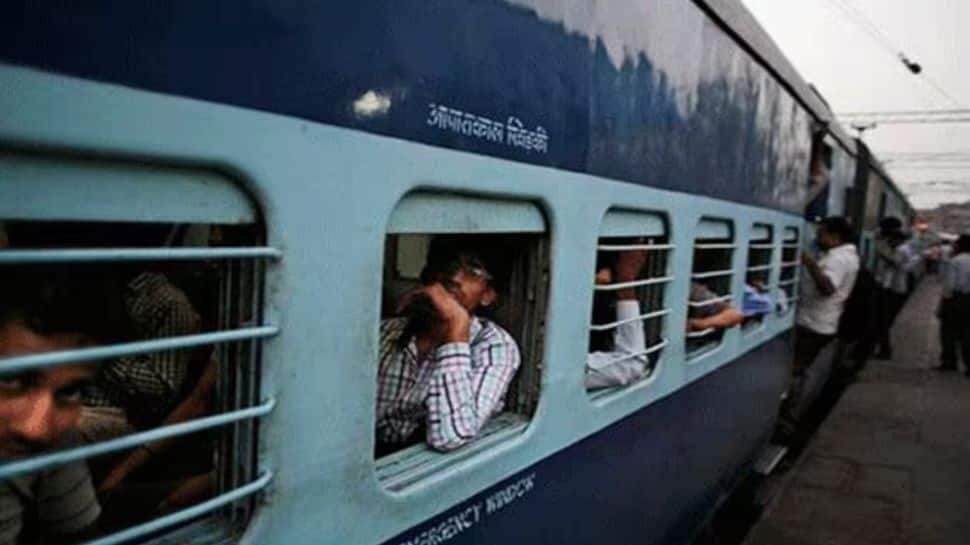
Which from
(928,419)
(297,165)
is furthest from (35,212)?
(928,419)

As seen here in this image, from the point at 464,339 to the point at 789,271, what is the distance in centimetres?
480

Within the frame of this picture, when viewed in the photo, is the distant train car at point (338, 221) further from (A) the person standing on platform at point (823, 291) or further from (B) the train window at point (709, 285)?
(A) the person standing on platform at point (823, 291)


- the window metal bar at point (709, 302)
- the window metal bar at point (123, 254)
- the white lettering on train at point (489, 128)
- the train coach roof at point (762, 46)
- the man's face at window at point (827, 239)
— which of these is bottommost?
the window metal bar at point (709, 302)

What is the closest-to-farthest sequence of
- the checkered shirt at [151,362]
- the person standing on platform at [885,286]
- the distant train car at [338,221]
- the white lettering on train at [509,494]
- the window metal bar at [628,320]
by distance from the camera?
1. the distant train car at [338,221]
2. the checkered shirt at [151,362]
3. the white lettering on train at [509,494]
4. the window metal bar at [628,320]
5. the person standing on platform at [885,286]

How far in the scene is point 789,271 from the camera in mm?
6262

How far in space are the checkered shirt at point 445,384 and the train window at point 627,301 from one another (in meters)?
0.46

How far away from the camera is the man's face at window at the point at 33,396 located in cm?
111

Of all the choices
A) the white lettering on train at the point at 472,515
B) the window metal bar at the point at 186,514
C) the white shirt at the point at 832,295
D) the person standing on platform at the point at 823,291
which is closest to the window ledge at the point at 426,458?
the white lettering on train at the point at 472,515

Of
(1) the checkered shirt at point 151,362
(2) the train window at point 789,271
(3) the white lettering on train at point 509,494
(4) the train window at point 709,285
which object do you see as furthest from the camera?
(2) the train window at point 789,271

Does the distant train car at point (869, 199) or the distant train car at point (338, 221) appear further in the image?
the distant train car at point (869, 199)

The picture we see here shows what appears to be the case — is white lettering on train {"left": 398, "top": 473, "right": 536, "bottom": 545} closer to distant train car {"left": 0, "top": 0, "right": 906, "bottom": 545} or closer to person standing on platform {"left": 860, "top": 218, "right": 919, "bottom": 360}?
distant train car {"left": 0, "top": 0, "right": 906, "bottom": 545}

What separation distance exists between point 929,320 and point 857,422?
1283cm

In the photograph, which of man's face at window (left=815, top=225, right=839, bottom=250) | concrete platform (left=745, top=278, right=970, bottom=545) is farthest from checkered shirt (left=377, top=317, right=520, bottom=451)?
man's face at window (left=815, top=225, right=839, bottom=250)

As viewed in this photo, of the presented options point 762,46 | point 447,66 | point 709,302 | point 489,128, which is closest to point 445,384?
point 489,128
